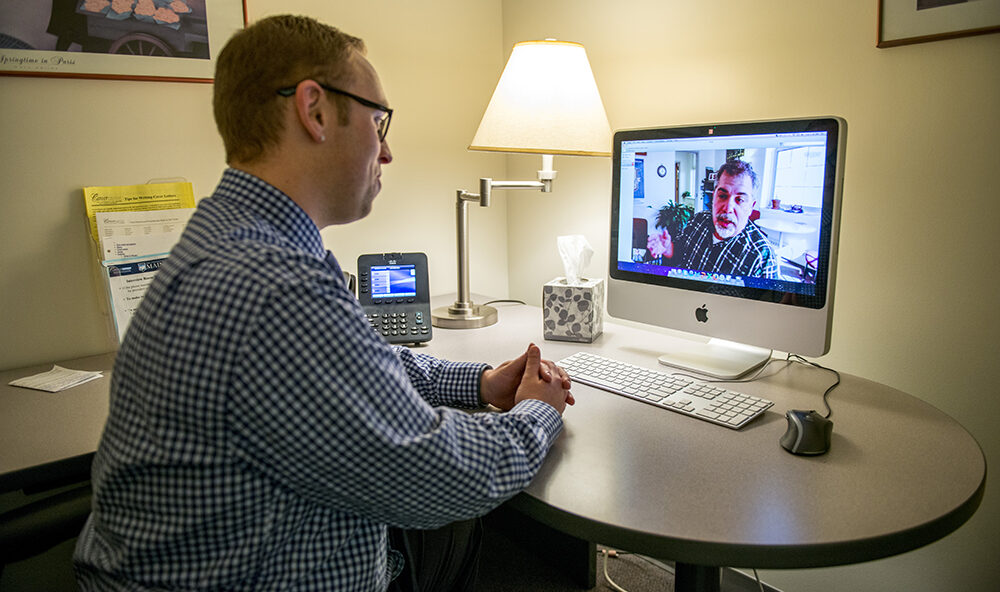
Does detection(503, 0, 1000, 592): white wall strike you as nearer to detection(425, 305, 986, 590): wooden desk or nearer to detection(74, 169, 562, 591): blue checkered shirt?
detection(425, 305, 986, 590): wooden desk

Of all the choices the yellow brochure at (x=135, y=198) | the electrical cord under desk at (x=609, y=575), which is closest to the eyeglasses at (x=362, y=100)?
the yellow brochure at (x=135, y=198)

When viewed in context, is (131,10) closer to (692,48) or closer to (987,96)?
(692,48)

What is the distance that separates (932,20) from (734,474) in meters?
1.02

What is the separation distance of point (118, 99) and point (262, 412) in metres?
1.23

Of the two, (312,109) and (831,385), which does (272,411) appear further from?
(831,385)

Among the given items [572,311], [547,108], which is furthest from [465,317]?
[547,108]

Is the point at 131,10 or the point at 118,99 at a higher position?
the point at 131,10

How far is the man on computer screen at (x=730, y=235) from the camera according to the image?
1316 millimetres

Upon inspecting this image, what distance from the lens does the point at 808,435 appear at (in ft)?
3.32

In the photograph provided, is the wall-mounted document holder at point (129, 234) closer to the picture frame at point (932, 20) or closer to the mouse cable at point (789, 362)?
the mouse cable at point (789, 362)

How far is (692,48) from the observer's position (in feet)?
5.82

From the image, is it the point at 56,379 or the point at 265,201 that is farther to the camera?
the point at 56,379

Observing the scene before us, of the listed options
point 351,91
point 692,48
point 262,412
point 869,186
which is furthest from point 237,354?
point 692,48

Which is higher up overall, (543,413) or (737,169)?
(737,169)
